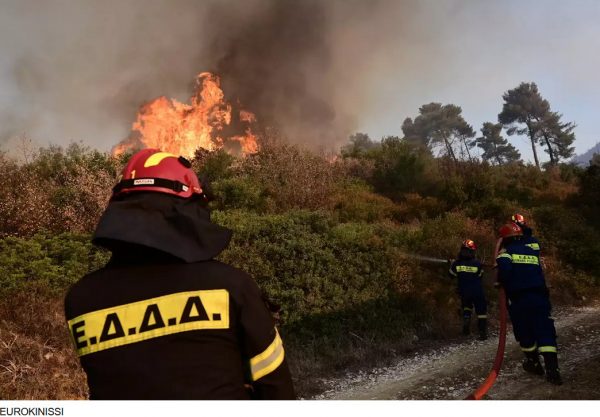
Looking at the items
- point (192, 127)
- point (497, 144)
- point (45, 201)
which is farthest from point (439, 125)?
point (45, 201)

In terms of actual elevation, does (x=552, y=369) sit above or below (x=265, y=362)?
below

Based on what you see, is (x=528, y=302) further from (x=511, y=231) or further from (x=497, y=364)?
(x=497, y=364)

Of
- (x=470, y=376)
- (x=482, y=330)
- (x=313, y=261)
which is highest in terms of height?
(x=313, y=261)

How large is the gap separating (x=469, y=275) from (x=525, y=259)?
2604 mm

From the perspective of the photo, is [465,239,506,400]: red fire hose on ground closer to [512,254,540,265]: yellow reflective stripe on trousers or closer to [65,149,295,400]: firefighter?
[512,254,540,265]: yellow reflective stripe on trousers

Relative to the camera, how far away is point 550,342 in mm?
5605

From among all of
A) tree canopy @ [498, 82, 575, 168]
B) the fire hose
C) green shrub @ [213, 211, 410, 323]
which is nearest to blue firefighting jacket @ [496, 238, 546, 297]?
the fire hose

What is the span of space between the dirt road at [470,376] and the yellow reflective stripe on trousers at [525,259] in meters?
1.56

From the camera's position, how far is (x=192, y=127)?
83.5 ft

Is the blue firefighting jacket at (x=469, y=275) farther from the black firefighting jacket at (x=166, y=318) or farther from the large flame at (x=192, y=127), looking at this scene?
the large flame at (x=192, y=127)

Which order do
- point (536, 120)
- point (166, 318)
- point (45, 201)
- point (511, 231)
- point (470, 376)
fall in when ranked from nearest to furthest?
point (166, 318) < point (470, 376) < point (511, 231) < point (45, 201) < point (536, 120)
